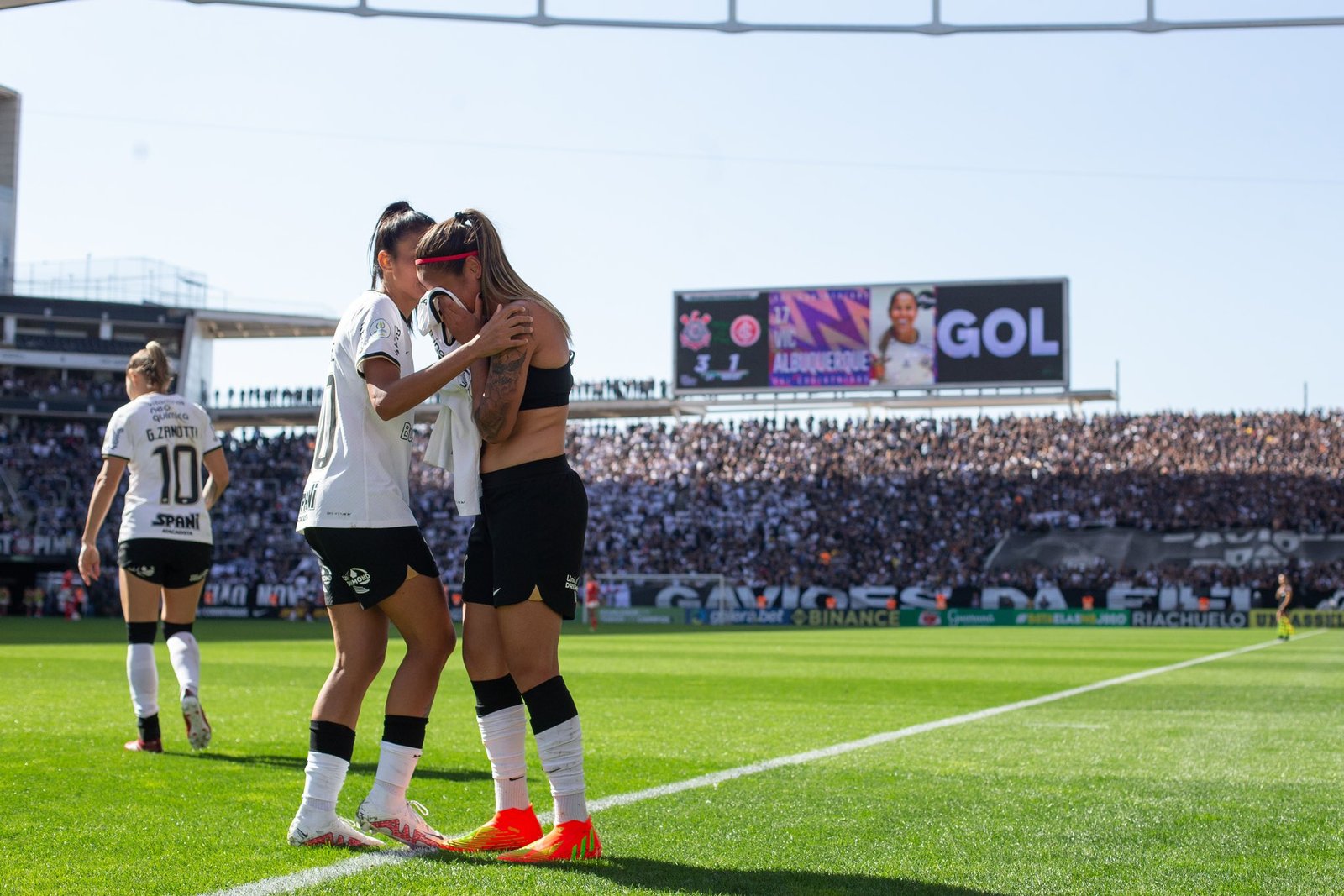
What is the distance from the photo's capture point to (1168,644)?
83.7 ft

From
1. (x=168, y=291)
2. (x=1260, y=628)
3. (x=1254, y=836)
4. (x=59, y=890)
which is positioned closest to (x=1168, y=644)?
(x=1260, y=628)

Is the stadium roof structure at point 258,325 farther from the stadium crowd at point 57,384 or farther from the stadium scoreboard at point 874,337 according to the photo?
the stadium scoreboard at point 874,337

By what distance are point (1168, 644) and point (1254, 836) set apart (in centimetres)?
2204

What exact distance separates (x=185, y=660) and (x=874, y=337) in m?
38.4

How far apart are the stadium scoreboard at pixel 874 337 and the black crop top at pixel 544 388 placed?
39750 mm

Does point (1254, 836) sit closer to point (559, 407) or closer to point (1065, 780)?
point (1065, 780)

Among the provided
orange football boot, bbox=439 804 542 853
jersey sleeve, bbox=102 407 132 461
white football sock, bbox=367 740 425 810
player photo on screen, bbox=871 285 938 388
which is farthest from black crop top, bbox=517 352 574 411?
player photo on screen, bbox=871 285 938 388

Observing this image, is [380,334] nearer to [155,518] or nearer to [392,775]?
[392,775]

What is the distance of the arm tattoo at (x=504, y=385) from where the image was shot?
4.23 meters

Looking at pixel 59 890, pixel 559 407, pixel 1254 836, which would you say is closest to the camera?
pixel 59 890

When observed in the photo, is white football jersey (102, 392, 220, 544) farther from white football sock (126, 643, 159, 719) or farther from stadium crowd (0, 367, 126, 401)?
stadium crowd (0, 367, 126, 401)

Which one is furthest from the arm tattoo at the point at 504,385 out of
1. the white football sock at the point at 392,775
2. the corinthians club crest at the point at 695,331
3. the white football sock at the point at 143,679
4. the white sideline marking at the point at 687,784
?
the corinthians club crest at the point at 695,331

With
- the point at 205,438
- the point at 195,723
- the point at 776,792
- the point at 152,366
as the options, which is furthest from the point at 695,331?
the point at 776,792

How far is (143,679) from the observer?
699 cm
